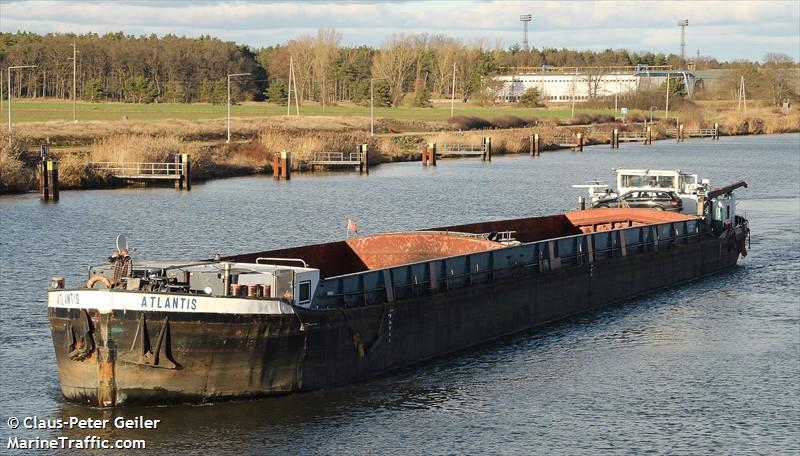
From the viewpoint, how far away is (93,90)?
594 feet

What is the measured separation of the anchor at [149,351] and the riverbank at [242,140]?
4816 cm

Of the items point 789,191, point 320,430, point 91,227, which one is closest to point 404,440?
point 320,430

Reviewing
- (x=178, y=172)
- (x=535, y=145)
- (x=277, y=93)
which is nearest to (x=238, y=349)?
(x=178, y=172)

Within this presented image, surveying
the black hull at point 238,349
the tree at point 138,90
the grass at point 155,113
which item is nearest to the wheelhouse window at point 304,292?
the black hull at point 238,349

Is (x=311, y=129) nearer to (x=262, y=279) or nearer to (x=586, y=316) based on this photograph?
(x=586, y=316)

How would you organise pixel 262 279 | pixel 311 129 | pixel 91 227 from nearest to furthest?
pixel 262 279, pixel 91 227, pixel 311 129

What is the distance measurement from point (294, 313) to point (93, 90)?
168m

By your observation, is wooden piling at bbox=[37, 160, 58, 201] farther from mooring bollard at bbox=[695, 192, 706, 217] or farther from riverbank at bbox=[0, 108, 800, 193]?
mooring bollard at bbox=[695, 192, 706, 217]

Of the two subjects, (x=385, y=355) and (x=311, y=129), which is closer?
(x=385, y=355)

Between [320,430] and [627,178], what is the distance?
84.8ft

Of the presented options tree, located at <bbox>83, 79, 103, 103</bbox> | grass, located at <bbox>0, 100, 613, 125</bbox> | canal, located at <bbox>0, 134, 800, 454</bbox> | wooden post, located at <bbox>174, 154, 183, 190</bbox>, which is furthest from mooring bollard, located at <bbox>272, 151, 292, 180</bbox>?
tree, located at <bbox>83, 79, 103, 103</bbox>

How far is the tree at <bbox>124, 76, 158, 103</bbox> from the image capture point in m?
188

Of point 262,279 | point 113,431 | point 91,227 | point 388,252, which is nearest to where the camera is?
point 113,431

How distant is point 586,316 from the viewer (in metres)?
32.7
